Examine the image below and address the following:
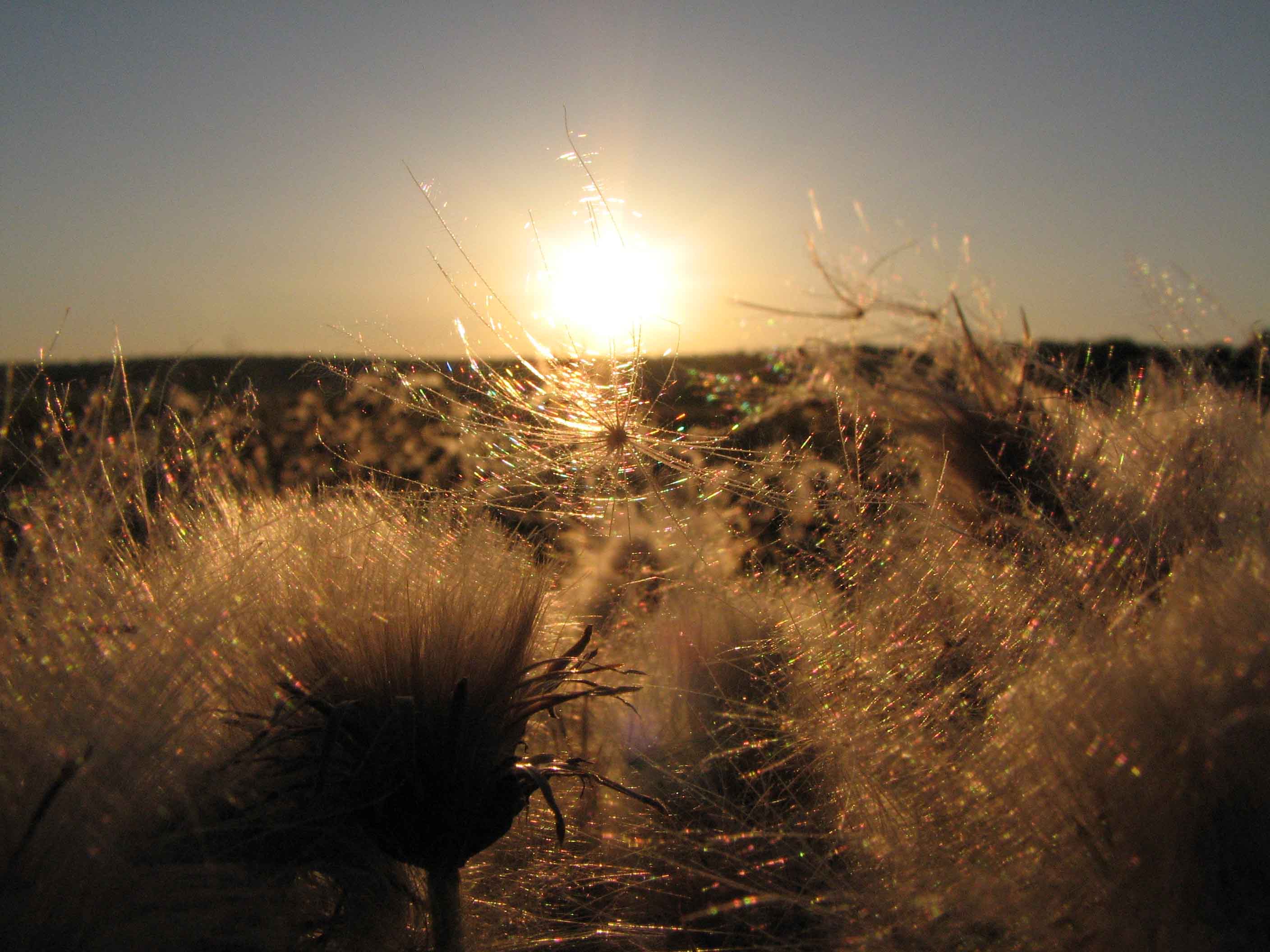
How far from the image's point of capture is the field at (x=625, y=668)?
67 cm

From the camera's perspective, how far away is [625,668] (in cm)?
117

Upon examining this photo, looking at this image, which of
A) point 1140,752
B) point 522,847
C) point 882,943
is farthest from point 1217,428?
point 522,847

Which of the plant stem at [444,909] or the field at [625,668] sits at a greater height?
the field at [625,668]

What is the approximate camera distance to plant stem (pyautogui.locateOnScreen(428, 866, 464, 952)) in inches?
32.4

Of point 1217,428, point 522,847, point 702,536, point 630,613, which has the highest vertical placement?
point 1217,428

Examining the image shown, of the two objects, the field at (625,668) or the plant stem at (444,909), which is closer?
the field at (625,668)

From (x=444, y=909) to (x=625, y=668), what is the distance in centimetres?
42

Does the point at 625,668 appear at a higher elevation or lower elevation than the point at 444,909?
higher

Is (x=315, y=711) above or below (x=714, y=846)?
above

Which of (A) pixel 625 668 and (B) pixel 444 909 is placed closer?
(B) pixel 444 909

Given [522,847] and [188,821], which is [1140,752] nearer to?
[522,847]

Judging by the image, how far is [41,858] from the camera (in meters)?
0.63

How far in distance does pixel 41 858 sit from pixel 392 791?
0.86 ft

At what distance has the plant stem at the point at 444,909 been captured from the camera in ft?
2.70
